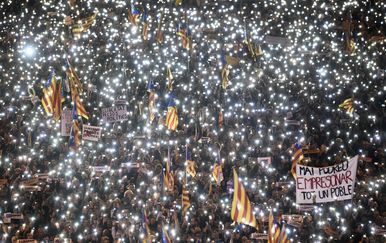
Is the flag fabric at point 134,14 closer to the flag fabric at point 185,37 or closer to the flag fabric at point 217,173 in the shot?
the flag fabric at point 185,37

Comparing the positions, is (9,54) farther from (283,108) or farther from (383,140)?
(383,140)

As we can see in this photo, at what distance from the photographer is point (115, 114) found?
12.6m

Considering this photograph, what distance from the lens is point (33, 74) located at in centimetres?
1417

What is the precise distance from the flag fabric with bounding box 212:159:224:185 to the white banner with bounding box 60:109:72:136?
3.81 metres

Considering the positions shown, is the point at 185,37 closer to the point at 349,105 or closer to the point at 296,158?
the point at 349,105

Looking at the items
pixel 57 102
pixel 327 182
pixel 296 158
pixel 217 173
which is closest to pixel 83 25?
pixel 57 102

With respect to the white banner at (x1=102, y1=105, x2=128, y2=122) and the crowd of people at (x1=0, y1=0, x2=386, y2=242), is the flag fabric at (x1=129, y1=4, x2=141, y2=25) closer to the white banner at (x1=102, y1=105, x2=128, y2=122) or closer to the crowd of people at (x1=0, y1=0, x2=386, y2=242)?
the crowd of people at (x1=0, y1=0, x2=386, y2=242)

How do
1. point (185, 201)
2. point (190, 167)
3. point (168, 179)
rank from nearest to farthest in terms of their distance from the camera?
point (185, 201) < point (168, 179) < point (190, 167)

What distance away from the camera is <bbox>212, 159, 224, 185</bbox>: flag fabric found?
1058 cm

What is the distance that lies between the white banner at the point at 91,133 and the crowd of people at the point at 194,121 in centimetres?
52

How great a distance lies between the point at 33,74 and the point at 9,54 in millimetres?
1039

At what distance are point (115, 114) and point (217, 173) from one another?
3.51m

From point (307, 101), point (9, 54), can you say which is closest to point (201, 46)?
point (307, 101)

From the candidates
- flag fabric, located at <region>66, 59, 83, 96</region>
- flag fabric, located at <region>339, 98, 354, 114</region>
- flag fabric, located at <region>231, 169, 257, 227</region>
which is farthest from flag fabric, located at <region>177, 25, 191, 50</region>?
flag fabric, located at <region>231, 169, 257, 227</region>
